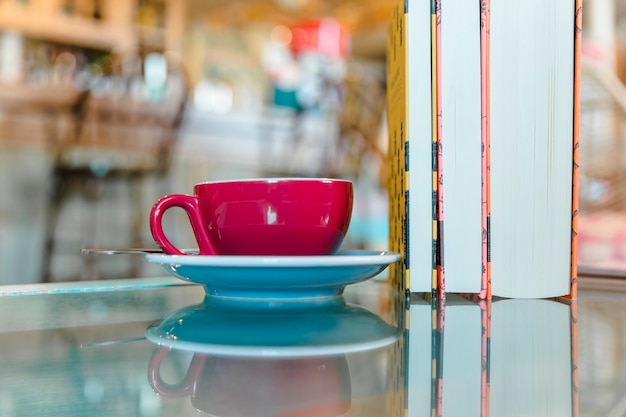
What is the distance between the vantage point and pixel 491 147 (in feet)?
1.53

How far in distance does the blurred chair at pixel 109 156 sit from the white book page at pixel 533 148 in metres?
1.96

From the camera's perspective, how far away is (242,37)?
526 cm

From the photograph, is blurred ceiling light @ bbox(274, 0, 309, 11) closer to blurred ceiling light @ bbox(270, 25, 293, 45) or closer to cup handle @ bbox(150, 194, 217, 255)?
blurred ceiling light @ bbox(270, 25, 293, 45)

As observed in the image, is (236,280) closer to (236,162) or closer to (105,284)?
(105,284)

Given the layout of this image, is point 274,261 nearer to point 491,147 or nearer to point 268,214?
point 268,214

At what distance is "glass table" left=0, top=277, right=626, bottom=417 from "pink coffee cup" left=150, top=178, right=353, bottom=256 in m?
0.05

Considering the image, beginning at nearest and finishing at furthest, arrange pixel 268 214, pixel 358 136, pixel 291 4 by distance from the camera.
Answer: pixel 268 214 < pixel 358 136 < pixel 291 4

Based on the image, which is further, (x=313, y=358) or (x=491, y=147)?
(x=491, y=147)

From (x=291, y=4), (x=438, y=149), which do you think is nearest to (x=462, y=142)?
(x=438, y=149)

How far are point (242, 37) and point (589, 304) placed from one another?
5.09 metres

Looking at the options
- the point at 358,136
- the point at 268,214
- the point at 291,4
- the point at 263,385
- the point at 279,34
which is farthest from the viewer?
the point at 279,34

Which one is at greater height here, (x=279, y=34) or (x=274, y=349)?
(x=279, y=34)

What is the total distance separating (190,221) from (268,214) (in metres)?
0.07

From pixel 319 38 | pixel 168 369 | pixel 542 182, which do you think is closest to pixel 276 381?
pixel 168 369
